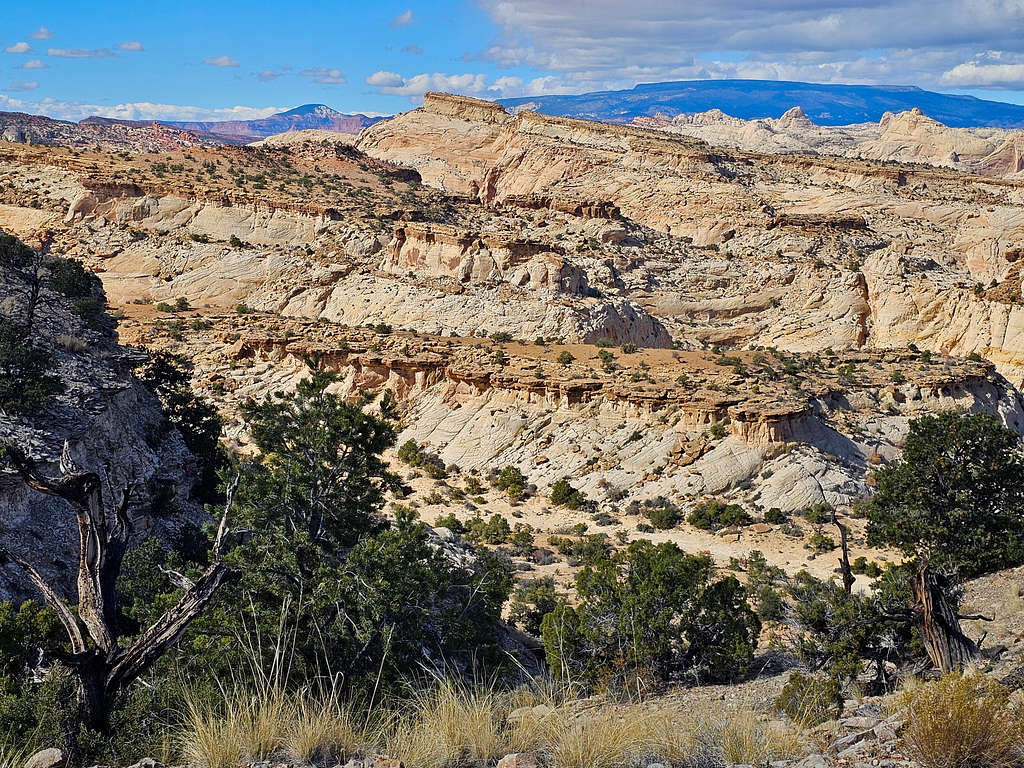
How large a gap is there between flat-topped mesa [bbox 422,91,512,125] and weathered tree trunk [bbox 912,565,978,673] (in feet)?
294

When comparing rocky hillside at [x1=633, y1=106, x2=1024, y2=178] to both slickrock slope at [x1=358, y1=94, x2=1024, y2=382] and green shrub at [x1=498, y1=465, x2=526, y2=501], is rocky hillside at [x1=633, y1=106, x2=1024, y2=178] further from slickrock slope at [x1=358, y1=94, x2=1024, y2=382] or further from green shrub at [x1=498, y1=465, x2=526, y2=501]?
green shrub at [x1=498, y1=465, x2=526, y2=501]

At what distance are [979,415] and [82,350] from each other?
56.7 feet

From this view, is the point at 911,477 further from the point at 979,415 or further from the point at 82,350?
the point at 82,350

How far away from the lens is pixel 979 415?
15.6m

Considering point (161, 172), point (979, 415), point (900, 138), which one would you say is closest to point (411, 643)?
point (979, 415)

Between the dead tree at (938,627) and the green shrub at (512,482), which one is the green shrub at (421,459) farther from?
the dead tree at (938,627)

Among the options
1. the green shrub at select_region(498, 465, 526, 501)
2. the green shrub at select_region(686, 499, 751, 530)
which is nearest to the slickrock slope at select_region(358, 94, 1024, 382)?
the green shrub at select_region(498, 465, 526, 501)

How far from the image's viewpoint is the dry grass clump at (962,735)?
4.59 meters

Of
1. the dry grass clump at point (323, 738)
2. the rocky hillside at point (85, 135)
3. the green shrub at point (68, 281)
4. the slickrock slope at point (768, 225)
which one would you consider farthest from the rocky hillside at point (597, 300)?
the rocky hillside at point (85, 135)

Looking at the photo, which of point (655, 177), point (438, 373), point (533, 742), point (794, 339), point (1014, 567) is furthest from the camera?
point (655, 177)

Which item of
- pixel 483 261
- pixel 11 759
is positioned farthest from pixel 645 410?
pixel 11 759

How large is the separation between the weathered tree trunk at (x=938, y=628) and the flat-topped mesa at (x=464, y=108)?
89.7m

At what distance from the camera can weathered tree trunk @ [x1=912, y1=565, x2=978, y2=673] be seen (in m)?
7.40

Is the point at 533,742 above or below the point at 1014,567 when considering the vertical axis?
above
